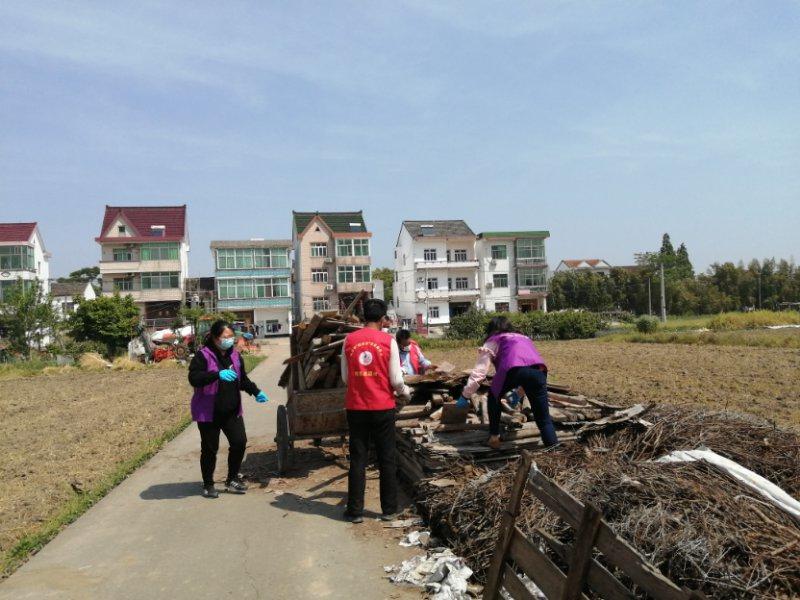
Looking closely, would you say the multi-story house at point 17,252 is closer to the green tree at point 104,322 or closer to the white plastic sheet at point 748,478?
the green tree at point 104,322

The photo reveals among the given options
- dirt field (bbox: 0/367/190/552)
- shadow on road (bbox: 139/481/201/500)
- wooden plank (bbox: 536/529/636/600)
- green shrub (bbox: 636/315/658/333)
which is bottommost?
dirt field (bbox: 0/367/190/552)

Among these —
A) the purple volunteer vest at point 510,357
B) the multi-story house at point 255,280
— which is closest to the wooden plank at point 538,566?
the purple volunteer vest at point 510,357

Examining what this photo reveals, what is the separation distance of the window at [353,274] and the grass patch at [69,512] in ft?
160

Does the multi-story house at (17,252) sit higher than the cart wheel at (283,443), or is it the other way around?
the multi-story house at (17,252)

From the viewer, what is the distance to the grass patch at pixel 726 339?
2780 cm

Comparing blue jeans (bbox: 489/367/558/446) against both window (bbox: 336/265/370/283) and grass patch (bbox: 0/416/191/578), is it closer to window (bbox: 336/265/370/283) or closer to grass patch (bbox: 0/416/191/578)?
grass patch (bbox: 0/416/191/578)

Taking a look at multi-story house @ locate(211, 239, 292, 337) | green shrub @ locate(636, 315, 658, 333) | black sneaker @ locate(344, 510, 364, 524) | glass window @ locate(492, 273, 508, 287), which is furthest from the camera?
glass window @ locate(492, 273, 508, 287)

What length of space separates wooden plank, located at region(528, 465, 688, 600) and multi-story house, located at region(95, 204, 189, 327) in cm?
5317

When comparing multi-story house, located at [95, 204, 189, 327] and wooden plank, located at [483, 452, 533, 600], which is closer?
wooden plank, located at [483, 452, 533, 600]

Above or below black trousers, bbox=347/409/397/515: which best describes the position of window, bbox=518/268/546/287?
above

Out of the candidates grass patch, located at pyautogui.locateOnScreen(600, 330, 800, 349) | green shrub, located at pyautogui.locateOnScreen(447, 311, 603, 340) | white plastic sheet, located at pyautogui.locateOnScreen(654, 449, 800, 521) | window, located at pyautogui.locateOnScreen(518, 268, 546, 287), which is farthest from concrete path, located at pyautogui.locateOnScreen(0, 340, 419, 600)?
window, located at pyautogui.locateOnScreen(518, 268, 546, 287)

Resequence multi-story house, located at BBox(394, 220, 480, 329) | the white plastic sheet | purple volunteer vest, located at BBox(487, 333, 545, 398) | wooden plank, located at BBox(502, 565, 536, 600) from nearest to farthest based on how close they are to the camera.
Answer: wooden plank, located at BBox(502, 565, 536, 600), the white plastic sheet, purple volunteer vest, located at BBox(487, 333, 545, 398), multi-story house, located at BBox(394, 220, 480, 329)

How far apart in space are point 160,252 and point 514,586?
55.0 m

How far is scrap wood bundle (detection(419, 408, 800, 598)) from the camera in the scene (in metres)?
3.30
